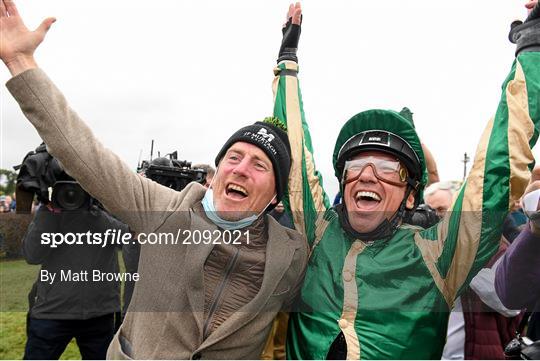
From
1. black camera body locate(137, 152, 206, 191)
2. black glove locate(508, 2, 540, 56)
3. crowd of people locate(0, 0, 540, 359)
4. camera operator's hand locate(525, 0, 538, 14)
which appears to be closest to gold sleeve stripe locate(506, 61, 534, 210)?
crowd of people locate(0, 0, 540, 359)

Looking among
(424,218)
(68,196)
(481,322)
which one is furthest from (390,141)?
(68,196)

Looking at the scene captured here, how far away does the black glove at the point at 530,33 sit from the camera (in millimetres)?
1700

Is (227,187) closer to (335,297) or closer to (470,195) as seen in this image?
(335,297)

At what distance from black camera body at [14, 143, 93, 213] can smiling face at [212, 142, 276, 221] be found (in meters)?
1.25

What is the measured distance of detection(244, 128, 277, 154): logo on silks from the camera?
6.42 ft

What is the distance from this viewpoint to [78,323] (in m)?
3.20

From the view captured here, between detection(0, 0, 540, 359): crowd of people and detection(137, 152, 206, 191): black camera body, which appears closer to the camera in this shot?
detection(0, 0, 540, 359): crowd of people

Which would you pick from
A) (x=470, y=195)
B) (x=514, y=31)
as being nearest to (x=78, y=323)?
(x=470, y=195)

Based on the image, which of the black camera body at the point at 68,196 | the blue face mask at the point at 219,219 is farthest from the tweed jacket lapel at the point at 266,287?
the black camera body at the point at 68,196

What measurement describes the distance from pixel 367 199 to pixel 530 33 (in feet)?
2.59

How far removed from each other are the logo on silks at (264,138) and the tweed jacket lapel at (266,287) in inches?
13.9

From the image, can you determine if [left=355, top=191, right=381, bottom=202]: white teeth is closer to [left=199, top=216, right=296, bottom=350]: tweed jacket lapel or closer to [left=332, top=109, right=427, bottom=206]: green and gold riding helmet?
[left=332, top=109, right=427, bottom=206]: green and gold riding helmet

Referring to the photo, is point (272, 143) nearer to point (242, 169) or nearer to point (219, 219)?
point (242, 169)

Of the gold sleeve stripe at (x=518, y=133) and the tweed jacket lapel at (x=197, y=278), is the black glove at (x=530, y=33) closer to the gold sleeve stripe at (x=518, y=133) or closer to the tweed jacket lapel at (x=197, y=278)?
the gold sleeve stripe at (x=518, y=133)
